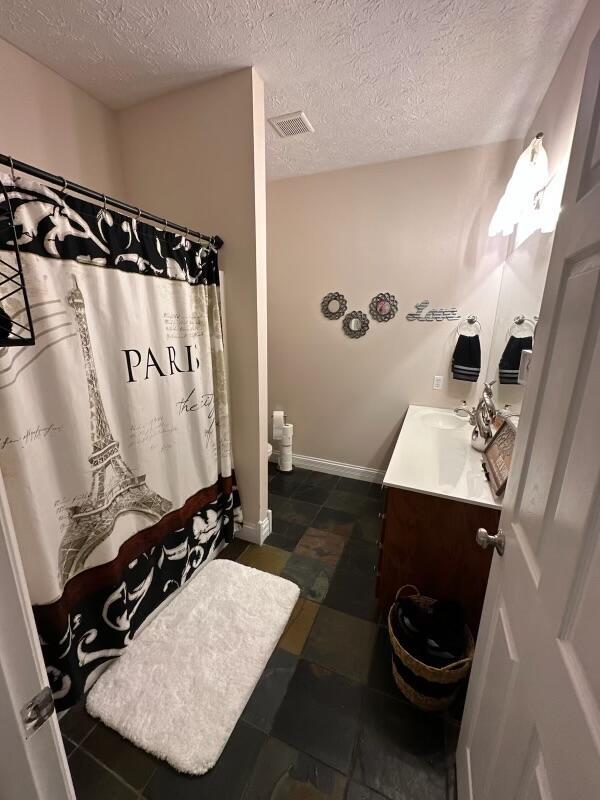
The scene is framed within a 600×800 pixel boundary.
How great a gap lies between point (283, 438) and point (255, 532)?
106 cm

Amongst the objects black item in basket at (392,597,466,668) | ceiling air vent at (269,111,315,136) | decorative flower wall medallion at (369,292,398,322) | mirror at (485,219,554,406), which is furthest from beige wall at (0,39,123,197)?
black item in basket at (392,597,466,668)

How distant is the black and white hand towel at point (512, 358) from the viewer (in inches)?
67.1

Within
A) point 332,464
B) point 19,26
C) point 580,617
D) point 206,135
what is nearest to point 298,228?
point 206,135

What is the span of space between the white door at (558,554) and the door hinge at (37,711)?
835 mm

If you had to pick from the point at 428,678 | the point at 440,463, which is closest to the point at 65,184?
the point at 440,463

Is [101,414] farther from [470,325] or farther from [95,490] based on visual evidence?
[470,325]

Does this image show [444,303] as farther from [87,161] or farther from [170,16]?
[87,161]

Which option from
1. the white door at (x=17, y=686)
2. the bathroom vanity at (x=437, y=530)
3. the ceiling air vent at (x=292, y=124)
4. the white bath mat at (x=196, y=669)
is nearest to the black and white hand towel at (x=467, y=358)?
the bathroom vanity at (x=437, y=530)

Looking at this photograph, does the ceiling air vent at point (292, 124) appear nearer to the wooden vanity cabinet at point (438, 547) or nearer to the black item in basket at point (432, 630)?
the wooden vanity cabinet at point (438, 547)

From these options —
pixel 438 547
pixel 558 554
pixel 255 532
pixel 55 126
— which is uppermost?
pixel 55 126

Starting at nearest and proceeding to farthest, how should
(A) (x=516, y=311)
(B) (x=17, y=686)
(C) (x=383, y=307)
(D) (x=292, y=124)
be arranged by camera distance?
(B) (x=17, y=686), (A) (x=516, y=311), (D) (x=292, y=124), (C) (x=383, y=307)

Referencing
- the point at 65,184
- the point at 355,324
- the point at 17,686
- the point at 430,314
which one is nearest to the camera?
the point at 17,686

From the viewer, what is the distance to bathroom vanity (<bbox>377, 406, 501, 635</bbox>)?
51.8 inches

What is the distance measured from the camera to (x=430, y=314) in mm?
2408
